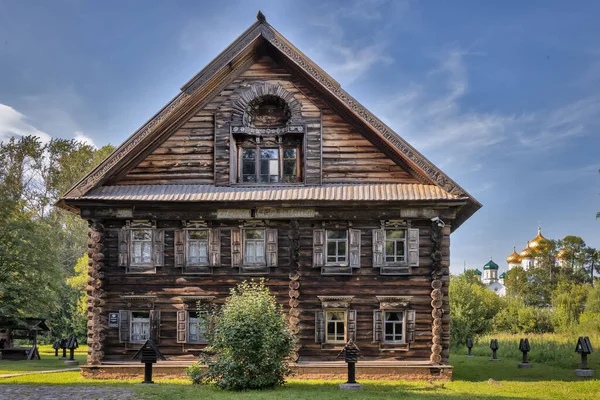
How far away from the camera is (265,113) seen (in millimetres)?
22141

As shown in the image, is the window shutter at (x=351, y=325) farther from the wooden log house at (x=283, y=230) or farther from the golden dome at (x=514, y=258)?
the golden dome at (x=514, y=258)

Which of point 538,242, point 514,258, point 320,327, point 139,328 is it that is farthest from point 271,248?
point 514,258

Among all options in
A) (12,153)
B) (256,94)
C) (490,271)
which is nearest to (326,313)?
(256,94)

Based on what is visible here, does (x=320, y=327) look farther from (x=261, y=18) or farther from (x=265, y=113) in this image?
(x=261, y=18)

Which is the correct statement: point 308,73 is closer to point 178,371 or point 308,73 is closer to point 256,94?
point 256,94

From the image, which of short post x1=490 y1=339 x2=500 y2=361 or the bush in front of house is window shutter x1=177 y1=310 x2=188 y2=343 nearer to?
the bush in front of house

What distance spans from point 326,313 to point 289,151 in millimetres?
6300

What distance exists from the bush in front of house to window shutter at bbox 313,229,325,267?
368 centimetres

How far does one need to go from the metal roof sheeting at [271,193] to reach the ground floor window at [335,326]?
13.9 feet

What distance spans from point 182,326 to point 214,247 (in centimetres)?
307

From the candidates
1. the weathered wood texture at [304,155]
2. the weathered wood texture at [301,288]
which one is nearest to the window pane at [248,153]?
the weathered wood texture at [304,155]

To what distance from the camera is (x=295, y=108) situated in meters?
21.7

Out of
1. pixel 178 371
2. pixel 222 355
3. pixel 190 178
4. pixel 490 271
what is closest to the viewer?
pixel 222 355

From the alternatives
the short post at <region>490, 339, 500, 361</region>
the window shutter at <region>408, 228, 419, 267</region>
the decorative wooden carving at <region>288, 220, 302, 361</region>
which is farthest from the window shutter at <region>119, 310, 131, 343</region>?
the short post at <region>490, 339, 500, 361</region>
